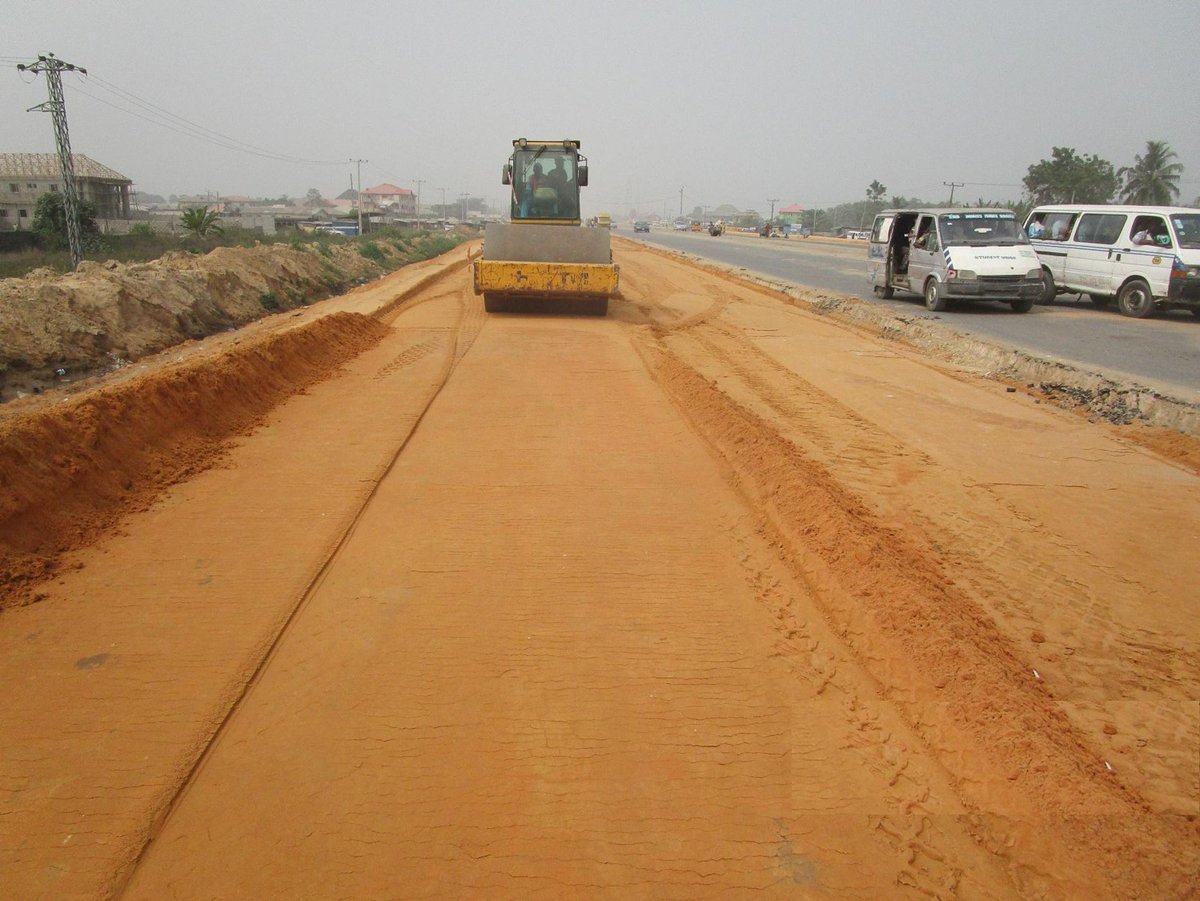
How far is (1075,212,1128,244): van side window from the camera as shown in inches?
595

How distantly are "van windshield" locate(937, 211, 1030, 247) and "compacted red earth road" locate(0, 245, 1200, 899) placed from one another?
9.82m

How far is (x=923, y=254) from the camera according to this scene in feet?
54.9

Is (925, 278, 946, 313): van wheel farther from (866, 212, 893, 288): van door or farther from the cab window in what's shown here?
the cab window

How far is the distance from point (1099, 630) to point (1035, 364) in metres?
7.59

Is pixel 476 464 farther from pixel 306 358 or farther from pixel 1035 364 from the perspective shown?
pixel 1035 364

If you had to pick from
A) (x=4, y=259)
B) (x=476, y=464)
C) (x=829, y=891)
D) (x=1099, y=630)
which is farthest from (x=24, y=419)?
(x=4, y=259)

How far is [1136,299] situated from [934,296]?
3.60 meters

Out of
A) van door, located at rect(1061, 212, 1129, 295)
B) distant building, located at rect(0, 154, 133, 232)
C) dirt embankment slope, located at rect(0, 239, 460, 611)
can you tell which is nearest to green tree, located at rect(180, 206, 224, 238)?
distant building, located at rect(0, 154, 133, 232)

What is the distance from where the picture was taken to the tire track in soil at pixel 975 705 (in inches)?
106

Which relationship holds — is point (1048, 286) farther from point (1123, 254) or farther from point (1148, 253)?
point (1148, 253)

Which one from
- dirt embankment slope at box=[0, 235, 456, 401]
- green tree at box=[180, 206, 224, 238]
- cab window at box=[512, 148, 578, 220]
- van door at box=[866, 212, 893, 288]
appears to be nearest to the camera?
dirt embankment slope at box=[0, 235, 456, 401]

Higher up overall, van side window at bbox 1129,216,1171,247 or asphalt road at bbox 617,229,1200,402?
van side window at bbox 1129,216,1171,247

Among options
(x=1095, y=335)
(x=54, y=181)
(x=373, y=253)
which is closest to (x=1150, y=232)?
(x=1095, y=335)

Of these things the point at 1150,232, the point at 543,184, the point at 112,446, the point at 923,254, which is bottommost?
the point at 112,446
